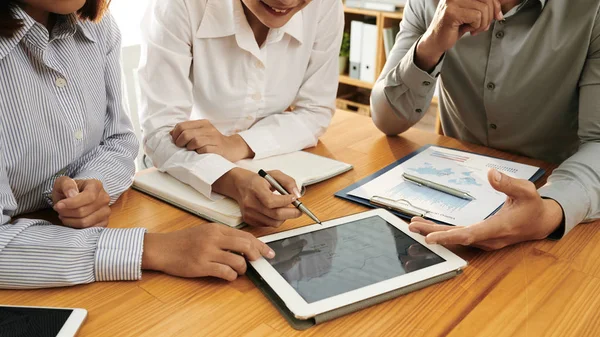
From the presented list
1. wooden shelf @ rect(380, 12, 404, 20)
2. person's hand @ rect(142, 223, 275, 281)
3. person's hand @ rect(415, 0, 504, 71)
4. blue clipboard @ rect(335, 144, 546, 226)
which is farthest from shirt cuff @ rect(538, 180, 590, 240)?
wooden shelf @ rect(380, 12, 404, 20)

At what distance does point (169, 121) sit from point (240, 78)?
0.74ft

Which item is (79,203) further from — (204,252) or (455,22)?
(455,22)

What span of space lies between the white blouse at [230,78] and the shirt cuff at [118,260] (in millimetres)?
263

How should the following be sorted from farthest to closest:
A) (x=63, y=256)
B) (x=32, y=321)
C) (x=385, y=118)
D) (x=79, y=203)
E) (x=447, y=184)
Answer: (x=385, y=118) → (x=447, y=184) → (x=79, y=203) → (x=63, y=256) → (x=32, y=321)

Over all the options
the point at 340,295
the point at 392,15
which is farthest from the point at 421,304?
the point at 392,15

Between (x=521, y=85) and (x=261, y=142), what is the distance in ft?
2.23

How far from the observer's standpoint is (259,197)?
97cm

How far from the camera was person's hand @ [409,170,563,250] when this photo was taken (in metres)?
0.90

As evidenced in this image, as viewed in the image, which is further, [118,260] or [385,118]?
[385,118]

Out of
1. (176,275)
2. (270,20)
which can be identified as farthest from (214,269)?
(270,20)

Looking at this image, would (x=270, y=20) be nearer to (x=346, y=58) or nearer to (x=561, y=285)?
(x=561, y=285)

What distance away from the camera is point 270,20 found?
1.25 metres

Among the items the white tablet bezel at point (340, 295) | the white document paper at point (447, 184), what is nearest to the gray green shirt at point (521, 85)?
the white document paper at point (447, 184)

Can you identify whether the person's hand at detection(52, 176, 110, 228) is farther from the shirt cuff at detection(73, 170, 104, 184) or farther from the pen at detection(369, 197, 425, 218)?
the pen at detection(369, 197, 425, 218)
